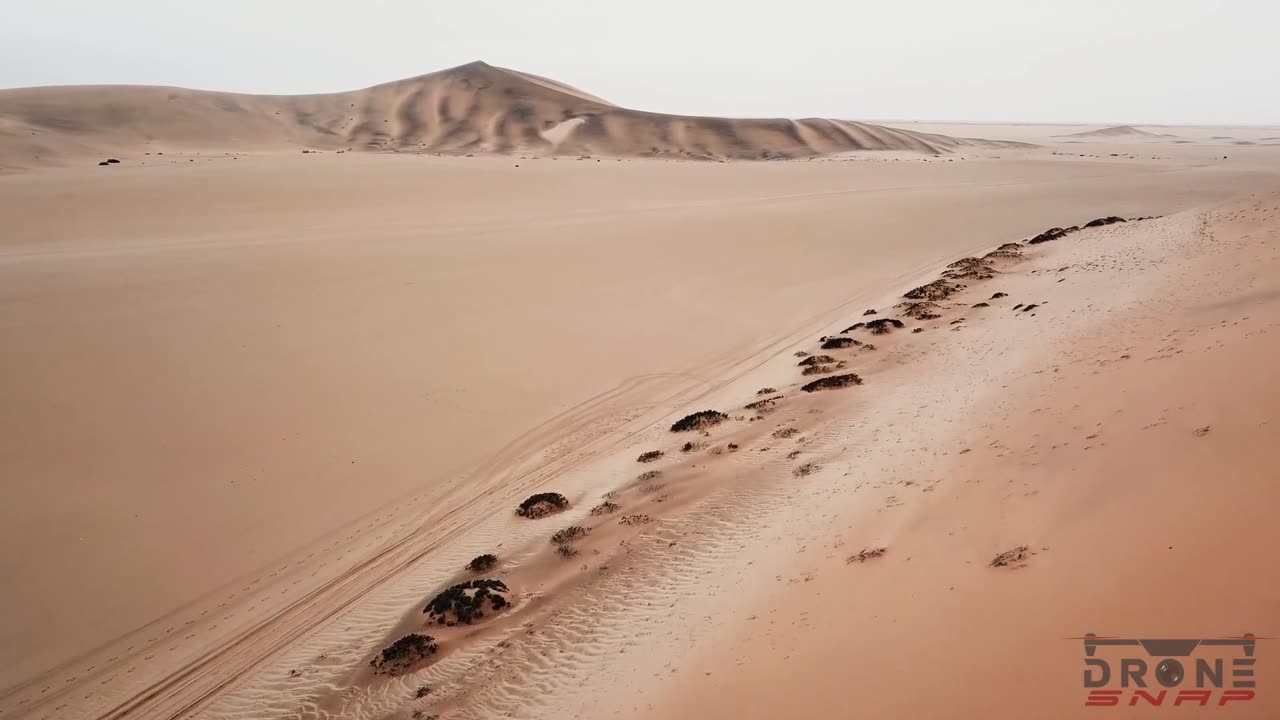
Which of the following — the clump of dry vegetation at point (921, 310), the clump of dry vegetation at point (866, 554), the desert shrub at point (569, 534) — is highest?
the clump of dry vegetation at point (921, 310)

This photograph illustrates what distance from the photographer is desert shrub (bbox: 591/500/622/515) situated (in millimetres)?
9625

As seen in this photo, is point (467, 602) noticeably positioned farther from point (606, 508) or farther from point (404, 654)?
point (606, 508)

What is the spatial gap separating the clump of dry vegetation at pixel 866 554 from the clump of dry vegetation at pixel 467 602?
387cm

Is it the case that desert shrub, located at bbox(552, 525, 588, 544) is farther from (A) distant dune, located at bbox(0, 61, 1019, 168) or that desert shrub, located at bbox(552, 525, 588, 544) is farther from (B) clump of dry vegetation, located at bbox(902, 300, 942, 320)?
(A) distant dune, located at bbox(0, 61, 1019, 168)

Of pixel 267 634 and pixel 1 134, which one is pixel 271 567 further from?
pixel 1 134

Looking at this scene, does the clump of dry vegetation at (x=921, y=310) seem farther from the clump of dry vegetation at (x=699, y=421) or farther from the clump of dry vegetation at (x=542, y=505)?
the clump of dry vegetation at (x=542, y=505)

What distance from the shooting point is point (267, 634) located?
7.96 metres

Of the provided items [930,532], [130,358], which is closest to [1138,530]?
[930,532]

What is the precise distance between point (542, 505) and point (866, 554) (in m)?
4.94

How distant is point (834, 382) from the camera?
510 inches

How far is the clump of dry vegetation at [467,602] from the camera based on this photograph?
7.70m

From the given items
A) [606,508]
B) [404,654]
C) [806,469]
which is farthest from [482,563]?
[806,469]

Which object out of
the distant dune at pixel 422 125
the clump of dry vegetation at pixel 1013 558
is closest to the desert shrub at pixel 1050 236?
the clump of dry vegetation at pixel 1013 558

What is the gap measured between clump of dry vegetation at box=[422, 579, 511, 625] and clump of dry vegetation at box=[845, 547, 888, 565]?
387cm
